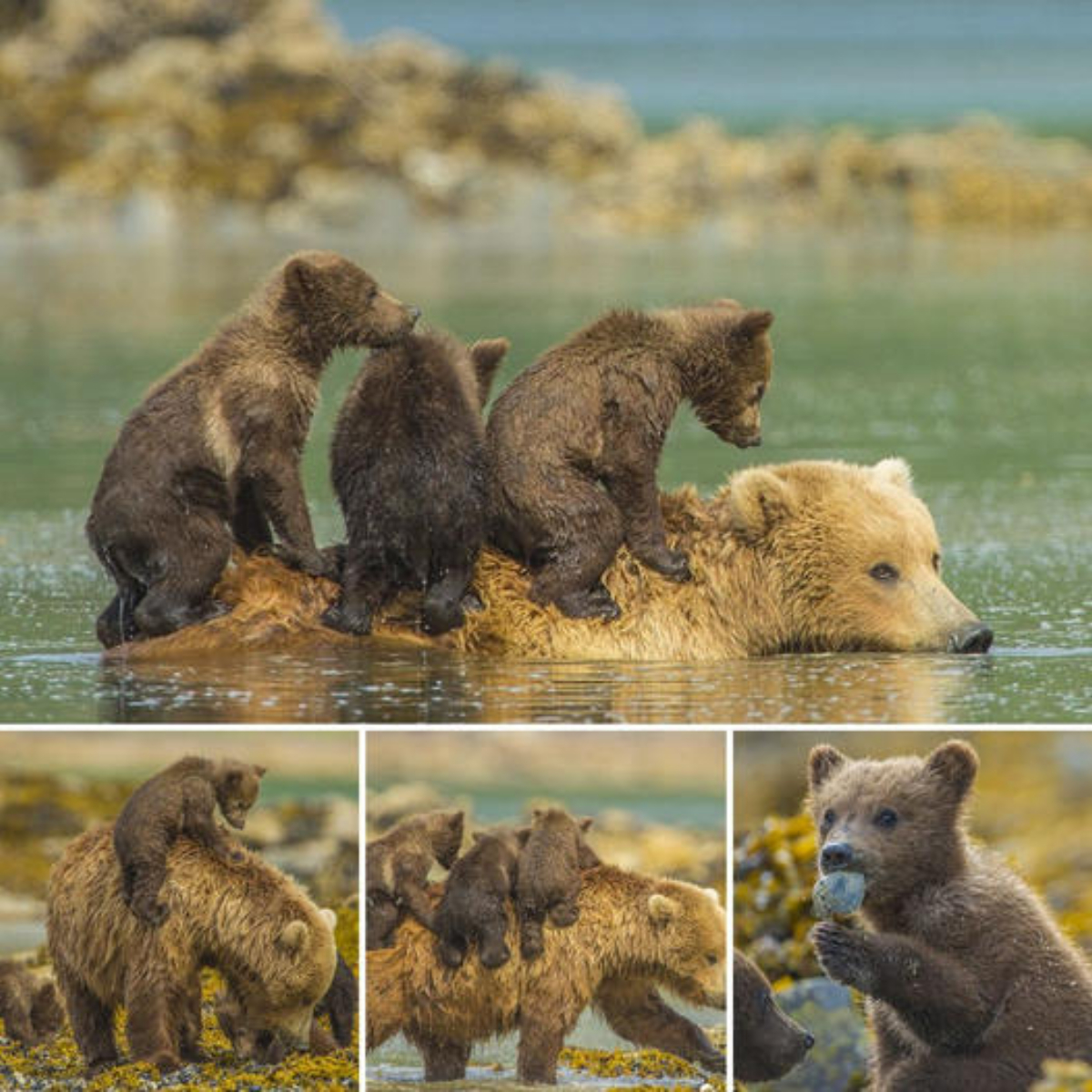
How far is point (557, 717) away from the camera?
8.47 m

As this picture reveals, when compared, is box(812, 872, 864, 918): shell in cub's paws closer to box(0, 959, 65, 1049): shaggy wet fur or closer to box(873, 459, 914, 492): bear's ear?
box(0, 959, 65, 1049): shaggy wet fur

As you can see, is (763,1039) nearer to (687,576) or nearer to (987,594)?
(687,576)

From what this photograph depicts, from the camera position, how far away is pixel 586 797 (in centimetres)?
683

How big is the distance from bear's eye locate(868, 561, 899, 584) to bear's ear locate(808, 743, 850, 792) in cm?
253

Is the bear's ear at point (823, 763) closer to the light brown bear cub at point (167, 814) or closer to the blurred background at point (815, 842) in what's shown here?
the blurred background at point (815, 842)

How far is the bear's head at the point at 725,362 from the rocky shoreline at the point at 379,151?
45.3 meters

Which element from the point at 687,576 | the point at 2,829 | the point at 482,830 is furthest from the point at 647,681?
the point at 2,829

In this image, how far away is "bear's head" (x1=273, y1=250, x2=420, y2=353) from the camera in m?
8.74

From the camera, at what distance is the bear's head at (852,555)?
29.0ft

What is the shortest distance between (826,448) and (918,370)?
7.31 metres

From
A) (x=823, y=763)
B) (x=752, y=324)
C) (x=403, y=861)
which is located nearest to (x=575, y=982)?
(x=403, y=861)

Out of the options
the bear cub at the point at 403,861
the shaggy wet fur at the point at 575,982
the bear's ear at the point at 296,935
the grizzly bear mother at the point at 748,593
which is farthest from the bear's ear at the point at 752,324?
the bear's ear at the point at 296,935

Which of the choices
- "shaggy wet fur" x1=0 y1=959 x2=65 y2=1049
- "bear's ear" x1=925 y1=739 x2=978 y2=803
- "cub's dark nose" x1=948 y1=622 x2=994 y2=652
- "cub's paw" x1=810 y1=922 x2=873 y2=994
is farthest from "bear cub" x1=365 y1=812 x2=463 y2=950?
"cub's dark nose" x1=948 y1=622 x2=994 y2=652

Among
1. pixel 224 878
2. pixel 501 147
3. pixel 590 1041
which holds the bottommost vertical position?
pixel 590 1041
